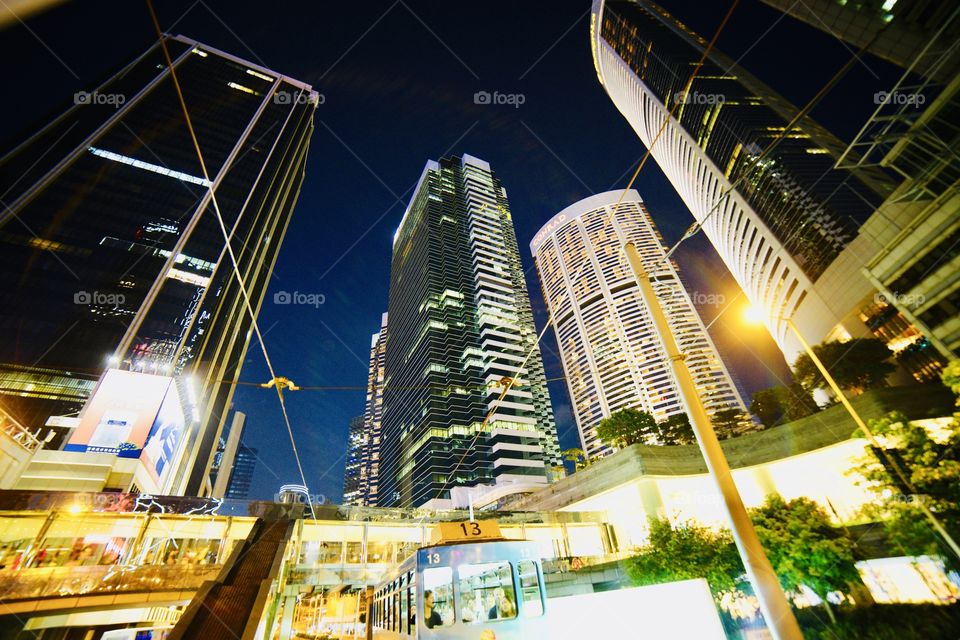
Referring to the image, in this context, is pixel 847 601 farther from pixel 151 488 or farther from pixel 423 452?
pixel 423 452

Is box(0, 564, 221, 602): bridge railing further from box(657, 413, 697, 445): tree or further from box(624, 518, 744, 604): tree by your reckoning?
box(657, 413, 697, 445): tree

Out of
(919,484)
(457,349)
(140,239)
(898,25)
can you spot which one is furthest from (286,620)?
(457,349)

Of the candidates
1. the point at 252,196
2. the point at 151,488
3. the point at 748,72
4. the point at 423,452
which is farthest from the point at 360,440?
the point at 748,72

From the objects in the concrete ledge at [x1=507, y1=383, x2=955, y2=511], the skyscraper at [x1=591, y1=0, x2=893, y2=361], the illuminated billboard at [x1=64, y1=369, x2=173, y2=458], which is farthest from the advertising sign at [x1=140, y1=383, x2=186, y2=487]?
the skyscraper at [x1=591, y1=0, x2=893, y2=361]

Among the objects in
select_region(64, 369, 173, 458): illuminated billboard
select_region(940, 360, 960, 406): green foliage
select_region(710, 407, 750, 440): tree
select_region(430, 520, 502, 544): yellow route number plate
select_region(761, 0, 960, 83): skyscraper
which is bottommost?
select_region(430, 520, 502, 544): yellow route number plate

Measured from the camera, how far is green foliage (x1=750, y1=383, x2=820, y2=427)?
40156 mm

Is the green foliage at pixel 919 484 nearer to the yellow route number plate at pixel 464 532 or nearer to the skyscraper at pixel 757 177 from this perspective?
the yellow route number plate at pixel 464 532

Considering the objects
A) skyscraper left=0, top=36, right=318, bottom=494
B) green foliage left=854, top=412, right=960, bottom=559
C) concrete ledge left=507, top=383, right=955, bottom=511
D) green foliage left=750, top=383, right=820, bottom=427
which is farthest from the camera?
skyscraper left=0, top=36, right=318, bottom=494

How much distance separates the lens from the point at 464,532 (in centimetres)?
1084

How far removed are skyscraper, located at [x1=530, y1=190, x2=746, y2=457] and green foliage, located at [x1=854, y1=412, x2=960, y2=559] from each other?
4749 inches

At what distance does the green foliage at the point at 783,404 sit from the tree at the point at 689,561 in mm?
30157

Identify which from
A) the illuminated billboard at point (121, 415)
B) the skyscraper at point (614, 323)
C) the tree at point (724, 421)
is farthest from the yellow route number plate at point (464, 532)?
the skyscraper at point (614, 323)

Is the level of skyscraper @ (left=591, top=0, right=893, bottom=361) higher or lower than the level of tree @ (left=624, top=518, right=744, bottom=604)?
higher

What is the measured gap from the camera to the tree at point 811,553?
15938 mm
